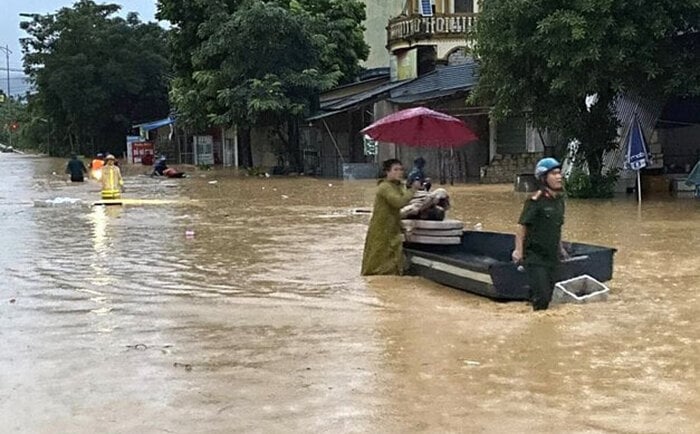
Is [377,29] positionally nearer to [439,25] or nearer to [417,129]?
[439,25]

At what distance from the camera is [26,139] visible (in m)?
96.5

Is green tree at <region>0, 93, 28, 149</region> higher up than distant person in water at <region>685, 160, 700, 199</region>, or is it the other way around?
green tree at <region>0, 93, 28, 149</region>

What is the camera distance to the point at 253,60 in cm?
3559

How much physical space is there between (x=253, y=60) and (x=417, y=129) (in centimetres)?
2476

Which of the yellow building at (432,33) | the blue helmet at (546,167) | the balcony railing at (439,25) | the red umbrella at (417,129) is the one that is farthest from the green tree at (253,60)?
the blue helmet at (546,167)

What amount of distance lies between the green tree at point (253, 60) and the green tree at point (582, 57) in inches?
589

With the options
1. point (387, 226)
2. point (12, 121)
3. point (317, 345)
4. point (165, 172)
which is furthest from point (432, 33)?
point (12, 121)

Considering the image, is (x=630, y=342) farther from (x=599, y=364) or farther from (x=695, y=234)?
(x=695, y=234)

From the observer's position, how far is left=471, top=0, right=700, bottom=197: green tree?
1841 centimetres

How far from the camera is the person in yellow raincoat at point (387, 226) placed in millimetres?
10358

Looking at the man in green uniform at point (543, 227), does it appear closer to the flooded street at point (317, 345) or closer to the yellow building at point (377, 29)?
the flooded street at point (317, 345)

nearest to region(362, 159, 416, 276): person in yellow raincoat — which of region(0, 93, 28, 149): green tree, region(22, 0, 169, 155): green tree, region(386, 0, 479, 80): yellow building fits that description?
region(386, 0, 479, 80): yellow building

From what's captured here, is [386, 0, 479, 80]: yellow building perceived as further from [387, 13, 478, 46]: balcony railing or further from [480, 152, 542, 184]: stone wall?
[480, 152, 542, 184]: stone wall

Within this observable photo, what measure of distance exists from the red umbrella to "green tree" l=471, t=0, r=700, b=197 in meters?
7.27
